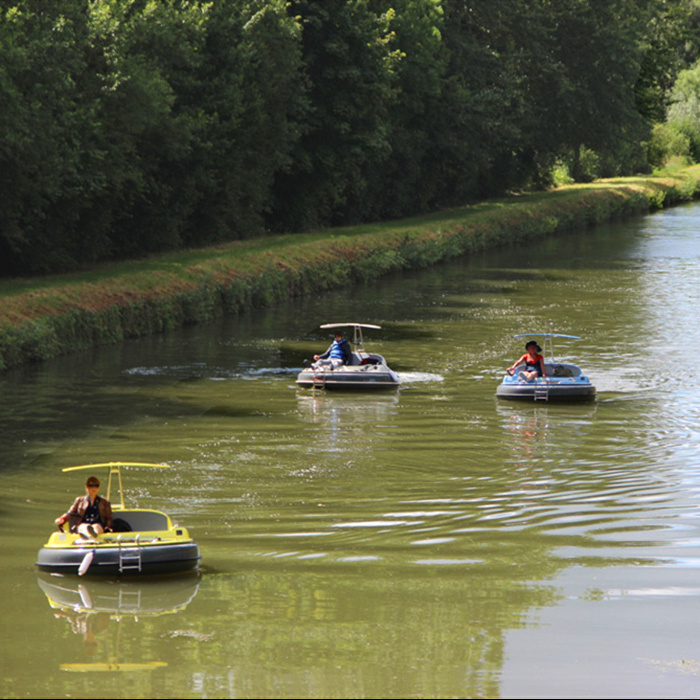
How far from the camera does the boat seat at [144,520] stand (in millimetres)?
16984

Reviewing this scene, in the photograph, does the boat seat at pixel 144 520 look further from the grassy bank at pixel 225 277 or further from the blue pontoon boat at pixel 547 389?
the grassy bank at pixel 225 277

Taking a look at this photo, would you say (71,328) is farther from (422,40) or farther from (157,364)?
(422,40)

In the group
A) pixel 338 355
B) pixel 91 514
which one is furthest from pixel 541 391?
pixel 91 514

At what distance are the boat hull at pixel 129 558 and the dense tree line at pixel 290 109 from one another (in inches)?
837

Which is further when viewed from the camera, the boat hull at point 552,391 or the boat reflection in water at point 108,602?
the boat hull at point 552,391

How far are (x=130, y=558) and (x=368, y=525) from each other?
394 centimetres

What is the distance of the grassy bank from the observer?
3431 centimetres

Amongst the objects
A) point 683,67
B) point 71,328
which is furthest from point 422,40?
point 683,67

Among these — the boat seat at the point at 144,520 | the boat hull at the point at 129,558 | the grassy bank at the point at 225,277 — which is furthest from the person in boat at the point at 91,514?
the grassy bank at the point at 225,277

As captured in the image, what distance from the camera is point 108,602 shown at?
1554 centimetres

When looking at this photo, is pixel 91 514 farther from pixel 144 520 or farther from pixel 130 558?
pixel 130 558

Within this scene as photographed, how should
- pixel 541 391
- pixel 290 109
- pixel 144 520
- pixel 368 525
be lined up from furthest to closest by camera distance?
1. pixel 290 109
2. pixel 541 391
3. pixel 368 525
4. pixel 144 520

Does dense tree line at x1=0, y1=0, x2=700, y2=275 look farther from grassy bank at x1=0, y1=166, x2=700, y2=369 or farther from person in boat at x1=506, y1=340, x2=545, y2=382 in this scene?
person in boat at x1=506, y1=340, x2=545, y2=382

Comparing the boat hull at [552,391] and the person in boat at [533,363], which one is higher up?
the person in boat at [533,363]
